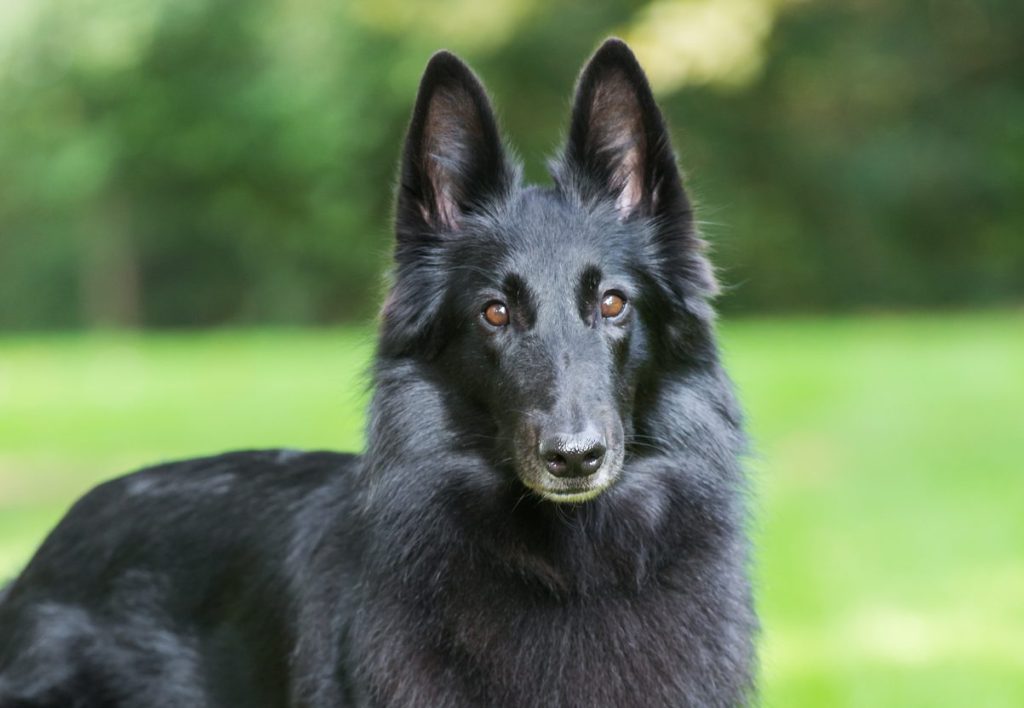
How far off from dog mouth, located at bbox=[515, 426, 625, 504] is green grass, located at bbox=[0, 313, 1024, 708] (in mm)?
581

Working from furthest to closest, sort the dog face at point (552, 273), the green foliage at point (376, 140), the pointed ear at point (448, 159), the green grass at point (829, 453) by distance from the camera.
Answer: the green foliage at point (376, 140), the green grass at point (829, 453), the pointed ear at point (448, 159), the dog face at point (552, 273)

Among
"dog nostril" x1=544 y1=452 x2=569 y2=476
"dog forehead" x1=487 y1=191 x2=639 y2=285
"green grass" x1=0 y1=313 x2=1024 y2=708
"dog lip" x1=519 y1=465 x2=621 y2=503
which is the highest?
"dog forehead" x1=487 y1=191 x2=639 y2=285

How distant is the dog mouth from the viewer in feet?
10.9

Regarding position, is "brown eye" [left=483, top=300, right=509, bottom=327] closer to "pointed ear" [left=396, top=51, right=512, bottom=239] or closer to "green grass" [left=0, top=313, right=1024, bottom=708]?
"pointed ear" [left=396, top=51, right=512, bottom=239]

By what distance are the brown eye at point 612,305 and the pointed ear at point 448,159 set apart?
1.65 feet

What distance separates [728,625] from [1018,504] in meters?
6.22

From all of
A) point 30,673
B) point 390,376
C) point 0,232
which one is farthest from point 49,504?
point 0,232

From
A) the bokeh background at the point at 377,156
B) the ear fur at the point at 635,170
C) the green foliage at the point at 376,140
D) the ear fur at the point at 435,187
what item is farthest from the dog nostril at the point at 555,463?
the green foliage at the point at 376,140

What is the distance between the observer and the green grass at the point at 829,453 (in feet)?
19.5

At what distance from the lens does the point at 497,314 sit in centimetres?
360

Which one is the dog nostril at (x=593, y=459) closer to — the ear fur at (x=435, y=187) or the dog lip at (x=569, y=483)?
the dog lip at (x=569, y=483)

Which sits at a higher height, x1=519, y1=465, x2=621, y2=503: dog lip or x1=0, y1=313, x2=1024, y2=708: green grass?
x1=519, y1=465, x2=621, y2=503: dog lip

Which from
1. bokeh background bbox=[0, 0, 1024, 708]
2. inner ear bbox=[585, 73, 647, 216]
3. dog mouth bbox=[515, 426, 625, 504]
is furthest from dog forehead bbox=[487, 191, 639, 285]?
bokeh background bbox=[0, 0, 1024, 708]

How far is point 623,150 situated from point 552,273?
0.53m
